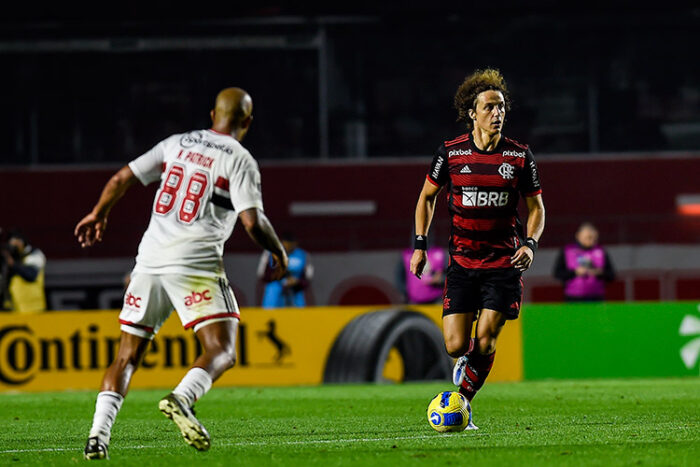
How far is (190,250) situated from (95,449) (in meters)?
1.12

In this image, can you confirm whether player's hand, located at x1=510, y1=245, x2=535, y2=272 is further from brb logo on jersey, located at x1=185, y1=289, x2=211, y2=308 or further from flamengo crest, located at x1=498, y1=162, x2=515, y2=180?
brb logo on jersey, located at x1=185, y1=289, x2=211, y2=308

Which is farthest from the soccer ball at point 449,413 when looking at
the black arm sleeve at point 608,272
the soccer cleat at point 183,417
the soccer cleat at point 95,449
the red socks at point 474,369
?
the black arm sleeve at point 608,272

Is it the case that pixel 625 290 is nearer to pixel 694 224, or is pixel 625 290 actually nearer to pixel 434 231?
pixel 694 224

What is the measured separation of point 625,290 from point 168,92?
35.0 ft

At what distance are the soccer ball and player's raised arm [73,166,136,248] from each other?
2568 mm

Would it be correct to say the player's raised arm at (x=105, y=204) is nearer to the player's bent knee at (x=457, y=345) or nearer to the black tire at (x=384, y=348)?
the player's bent knee at (x=457, y=345)

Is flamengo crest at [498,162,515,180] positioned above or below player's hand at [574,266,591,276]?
above

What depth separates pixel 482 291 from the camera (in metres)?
8.33

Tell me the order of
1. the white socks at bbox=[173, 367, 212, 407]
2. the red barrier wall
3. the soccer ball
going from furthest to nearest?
1. the red barrier wall
2. the soccer ball
3. the white socks at bbox=[173, 367, 212, 407]

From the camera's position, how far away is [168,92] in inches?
1087

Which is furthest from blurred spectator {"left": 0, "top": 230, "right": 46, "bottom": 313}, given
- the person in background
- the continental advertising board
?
the person in background

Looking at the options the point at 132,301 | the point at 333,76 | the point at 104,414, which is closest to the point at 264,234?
the point at 132,301

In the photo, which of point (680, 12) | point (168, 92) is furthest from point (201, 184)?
point (680, 12)

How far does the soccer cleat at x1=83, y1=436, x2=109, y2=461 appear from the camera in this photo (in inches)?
257
